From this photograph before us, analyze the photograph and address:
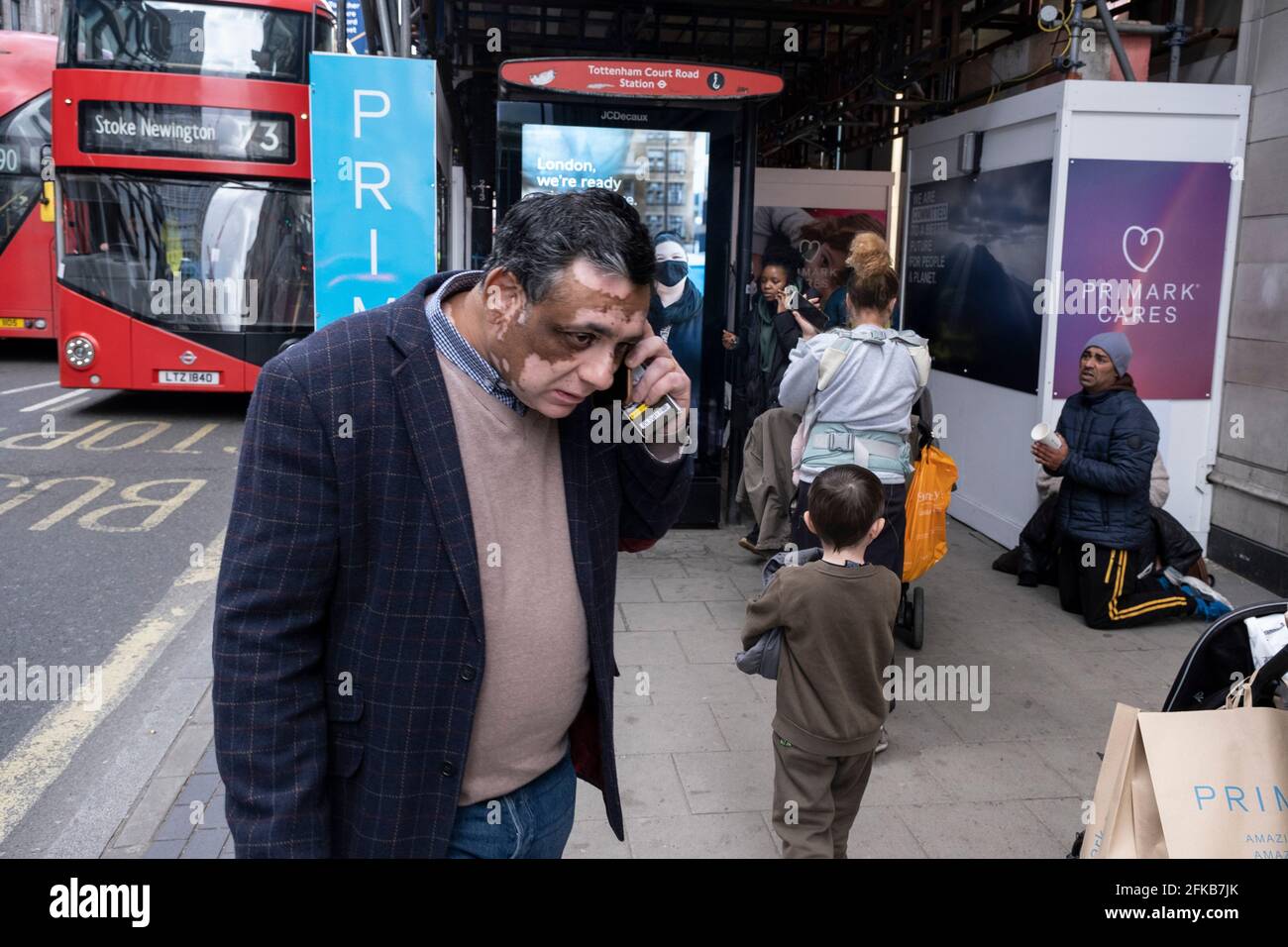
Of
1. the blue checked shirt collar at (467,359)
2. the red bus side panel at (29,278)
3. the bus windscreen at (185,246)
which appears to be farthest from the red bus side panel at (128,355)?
the blue checked shirt collar at (467,359)

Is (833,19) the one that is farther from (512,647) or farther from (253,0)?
(512,647)

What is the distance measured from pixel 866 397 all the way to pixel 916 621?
161cm

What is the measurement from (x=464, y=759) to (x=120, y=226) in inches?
461

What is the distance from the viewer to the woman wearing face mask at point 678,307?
7.59 m

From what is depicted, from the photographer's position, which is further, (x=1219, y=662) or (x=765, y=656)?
(x=765, y=656)

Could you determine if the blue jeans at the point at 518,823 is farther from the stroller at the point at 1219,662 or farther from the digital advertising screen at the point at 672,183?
the digital advertising screen at the point at 672,183

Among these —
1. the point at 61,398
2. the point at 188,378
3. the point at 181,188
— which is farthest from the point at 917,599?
the point at 61,398

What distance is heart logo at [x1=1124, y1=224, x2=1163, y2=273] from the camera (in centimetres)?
689

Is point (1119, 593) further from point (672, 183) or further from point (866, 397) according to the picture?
point (672, 183)

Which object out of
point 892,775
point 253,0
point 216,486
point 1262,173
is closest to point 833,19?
point 1262,173

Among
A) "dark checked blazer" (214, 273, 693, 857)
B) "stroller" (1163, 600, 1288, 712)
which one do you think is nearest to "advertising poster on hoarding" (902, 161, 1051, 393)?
"stroller" (1163, 600, 1288, 712)

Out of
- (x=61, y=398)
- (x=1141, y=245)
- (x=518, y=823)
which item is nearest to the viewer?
(x=518, y=823)

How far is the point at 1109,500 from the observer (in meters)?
6.07

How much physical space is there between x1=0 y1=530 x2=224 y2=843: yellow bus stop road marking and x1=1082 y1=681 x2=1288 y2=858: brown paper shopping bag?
3.73 metres
